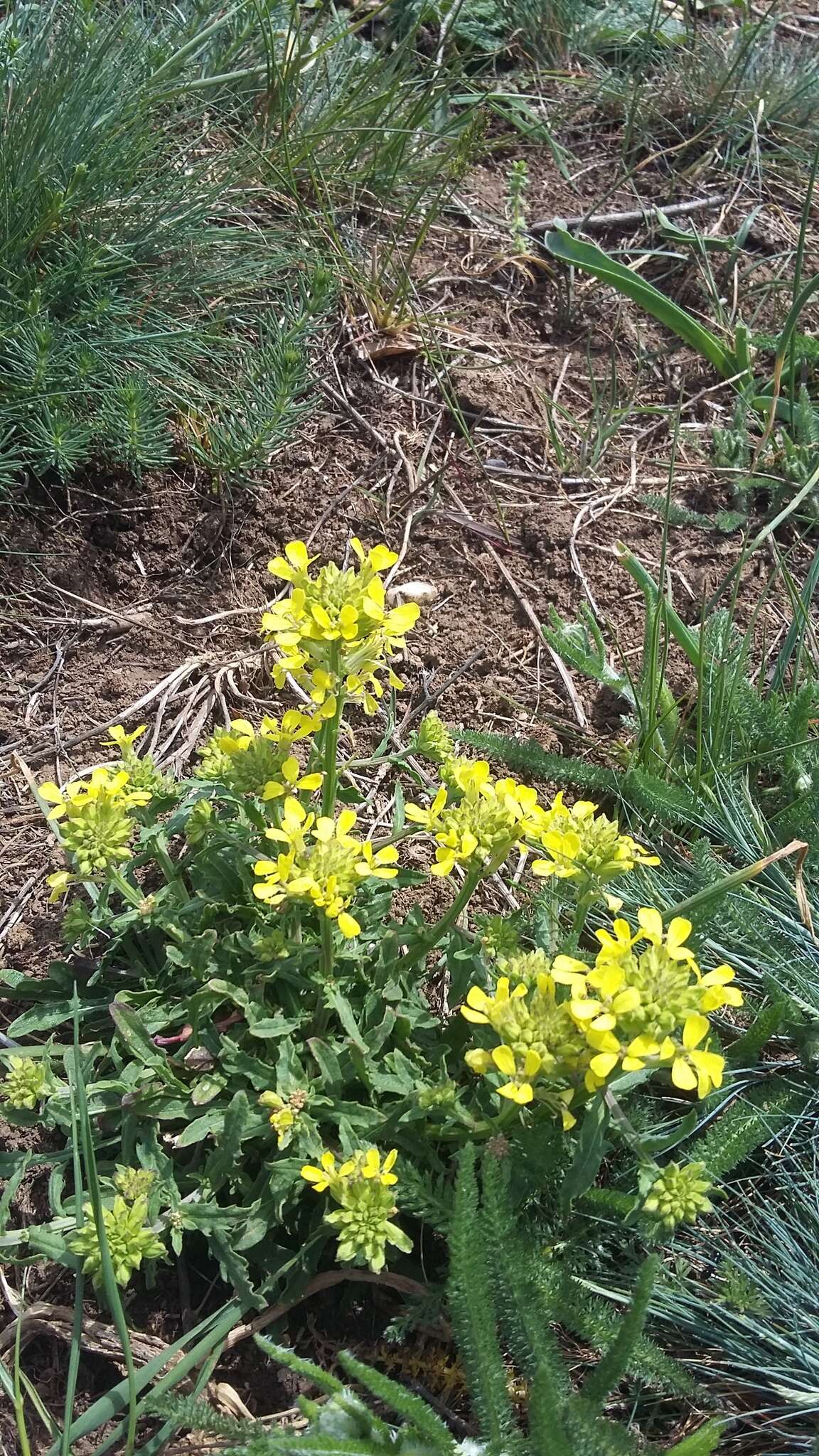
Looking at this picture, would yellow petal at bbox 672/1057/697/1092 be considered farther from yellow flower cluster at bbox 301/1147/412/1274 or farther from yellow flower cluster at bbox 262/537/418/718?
yellow flower cluster at bbox 262/537/418/718

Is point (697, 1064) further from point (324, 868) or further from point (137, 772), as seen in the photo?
point (137, 772)

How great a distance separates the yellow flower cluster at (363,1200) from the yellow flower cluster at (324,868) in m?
0.32

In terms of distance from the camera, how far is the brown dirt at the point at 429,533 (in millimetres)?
2383

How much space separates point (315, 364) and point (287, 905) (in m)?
1.81

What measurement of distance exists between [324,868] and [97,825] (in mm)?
401

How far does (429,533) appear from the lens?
274 centimetres

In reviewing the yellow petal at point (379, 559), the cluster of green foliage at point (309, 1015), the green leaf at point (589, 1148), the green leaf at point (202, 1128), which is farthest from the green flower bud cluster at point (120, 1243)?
the yellow petal at point (379, 559)

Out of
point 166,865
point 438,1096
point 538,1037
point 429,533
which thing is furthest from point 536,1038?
point 429,533

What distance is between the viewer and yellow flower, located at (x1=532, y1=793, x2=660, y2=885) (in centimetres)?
154

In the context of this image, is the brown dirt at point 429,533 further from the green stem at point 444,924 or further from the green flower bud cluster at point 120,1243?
the green stem at point 444,924

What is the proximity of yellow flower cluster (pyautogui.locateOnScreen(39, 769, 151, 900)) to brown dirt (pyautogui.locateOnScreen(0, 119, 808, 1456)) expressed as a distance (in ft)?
1.55

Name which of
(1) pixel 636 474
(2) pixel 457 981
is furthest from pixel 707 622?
(2) pixel 457 981

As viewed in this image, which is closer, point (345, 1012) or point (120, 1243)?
point (120, 1243)

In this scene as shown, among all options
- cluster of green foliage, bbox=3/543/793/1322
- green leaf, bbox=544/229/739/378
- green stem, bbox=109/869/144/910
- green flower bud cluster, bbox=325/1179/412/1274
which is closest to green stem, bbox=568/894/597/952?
cluster of green foliage, bbox=3/543/793/1322
